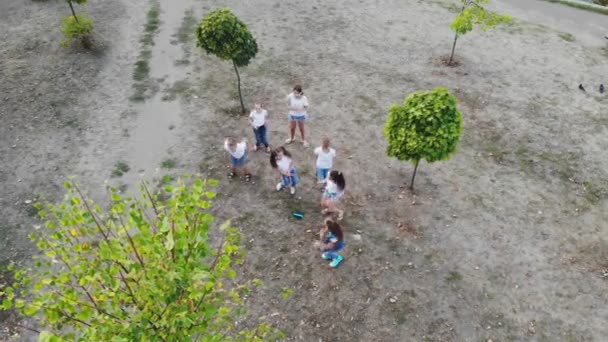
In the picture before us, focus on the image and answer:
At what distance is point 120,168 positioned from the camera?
11.8 metres

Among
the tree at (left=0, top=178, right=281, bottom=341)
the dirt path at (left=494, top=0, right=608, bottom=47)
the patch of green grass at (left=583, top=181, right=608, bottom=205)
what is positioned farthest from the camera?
the dirt path at (left=494, top=0, right=608, bottom=47)

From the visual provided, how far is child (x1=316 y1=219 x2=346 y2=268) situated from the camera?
29.2 ft

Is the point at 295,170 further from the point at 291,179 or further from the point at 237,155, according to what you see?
the point at 237,155

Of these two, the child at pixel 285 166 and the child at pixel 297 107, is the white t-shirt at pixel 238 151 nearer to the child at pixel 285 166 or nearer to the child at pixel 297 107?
the child at pixel 285 166

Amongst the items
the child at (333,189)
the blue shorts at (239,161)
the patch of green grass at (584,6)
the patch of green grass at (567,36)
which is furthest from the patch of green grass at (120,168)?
the patch of green grass at (584,6)

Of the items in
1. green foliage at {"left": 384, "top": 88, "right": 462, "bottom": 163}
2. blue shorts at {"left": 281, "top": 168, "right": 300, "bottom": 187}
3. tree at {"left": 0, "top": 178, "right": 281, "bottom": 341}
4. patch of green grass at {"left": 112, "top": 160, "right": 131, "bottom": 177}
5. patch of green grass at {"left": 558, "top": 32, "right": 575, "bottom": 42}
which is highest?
tree at {"left": 0, "top": 178, "right": 281, "bottom": 341}

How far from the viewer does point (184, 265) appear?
4.71 meters

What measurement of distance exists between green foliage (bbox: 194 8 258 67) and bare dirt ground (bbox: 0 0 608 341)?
6.15 ft

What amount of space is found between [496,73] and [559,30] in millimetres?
4713

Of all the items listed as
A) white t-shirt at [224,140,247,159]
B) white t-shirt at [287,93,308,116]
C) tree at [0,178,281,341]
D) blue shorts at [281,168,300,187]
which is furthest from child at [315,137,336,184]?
tree at [0,178,281,341]

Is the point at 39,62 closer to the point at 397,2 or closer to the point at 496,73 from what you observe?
the point at 397,2

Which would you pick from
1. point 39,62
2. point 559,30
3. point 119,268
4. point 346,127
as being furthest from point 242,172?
point 559,30

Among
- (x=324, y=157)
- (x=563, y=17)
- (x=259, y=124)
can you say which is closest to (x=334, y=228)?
(x=324, y=157)

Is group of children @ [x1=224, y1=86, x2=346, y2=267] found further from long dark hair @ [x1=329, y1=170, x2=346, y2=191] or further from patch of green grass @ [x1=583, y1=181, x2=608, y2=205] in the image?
patch of green grass @ [x1=583, y1=181, x2=608, y2=205]
